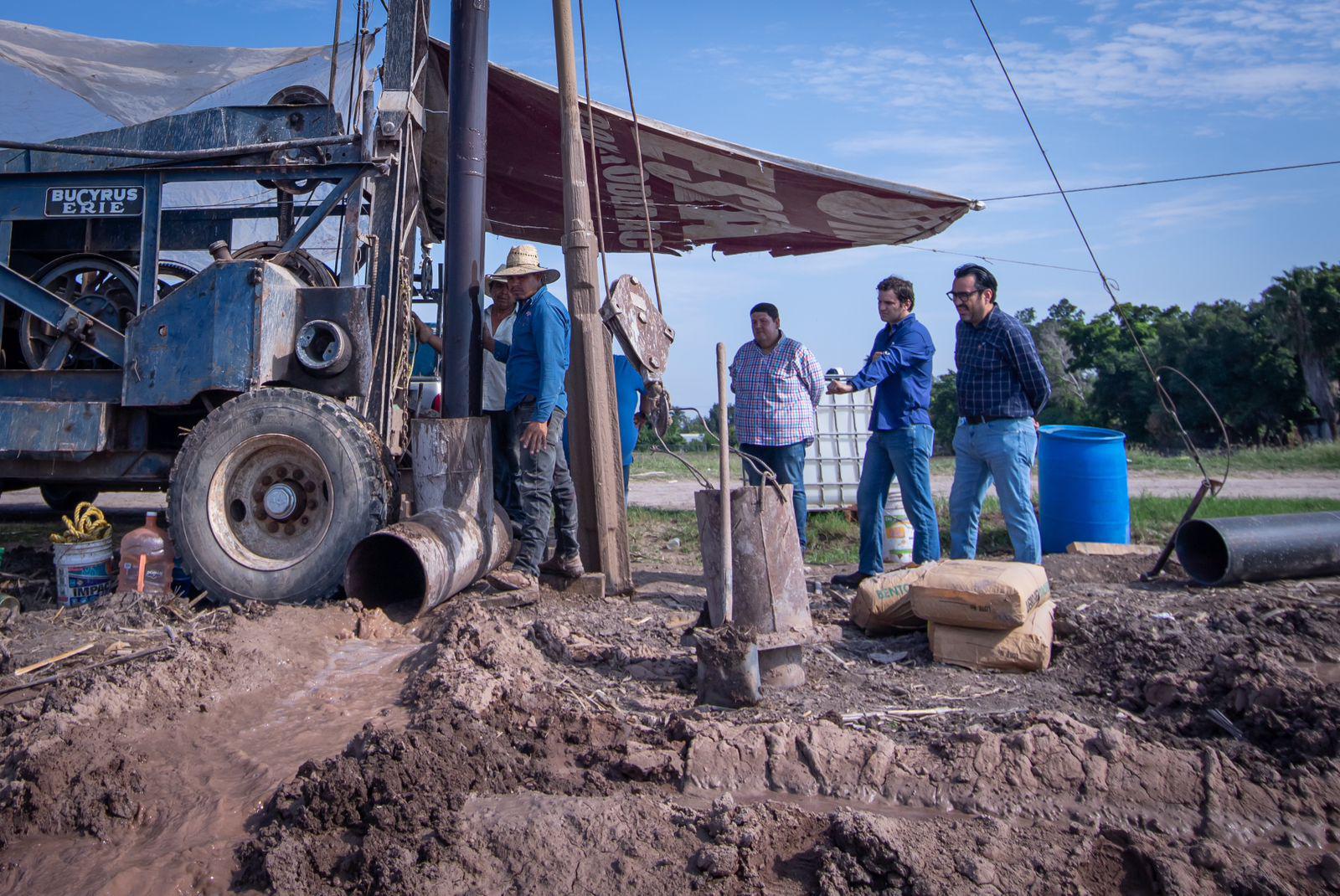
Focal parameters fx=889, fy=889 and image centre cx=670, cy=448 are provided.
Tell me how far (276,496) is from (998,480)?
153 inches

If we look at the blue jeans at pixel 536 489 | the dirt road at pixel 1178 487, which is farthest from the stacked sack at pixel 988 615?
the dirt road at pixel 1178 487

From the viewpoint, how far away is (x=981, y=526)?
25.1ft

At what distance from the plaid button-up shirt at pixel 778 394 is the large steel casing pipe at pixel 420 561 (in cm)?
181

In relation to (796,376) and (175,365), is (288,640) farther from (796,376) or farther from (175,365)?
(796,376)

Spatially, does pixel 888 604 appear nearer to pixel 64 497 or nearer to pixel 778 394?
pixel 778 394

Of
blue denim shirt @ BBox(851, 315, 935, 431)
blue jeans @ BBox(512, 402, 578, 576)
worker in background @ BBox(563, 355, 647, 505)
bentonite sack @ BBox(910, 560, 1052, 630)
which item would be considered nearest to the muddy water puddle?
blue jeans @ BBox(512, 402, 578, 576)

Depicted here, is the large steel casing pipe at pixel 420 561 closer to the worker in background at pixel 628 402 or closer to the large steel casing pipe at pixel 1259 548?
the worker in background at pixel 628 402

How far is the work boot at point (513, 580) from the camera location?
15.7 ft

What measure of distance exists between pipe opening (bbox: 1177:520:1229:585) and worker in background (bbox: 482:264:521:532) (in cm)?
406

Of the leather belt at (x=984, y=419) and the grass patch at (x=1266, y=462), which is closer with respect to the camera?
the leather belt at (x=984, y=419)

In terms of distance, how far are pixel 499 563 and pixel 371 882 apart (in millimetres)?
2969

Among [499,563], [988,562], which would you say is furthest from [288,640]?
[988,562]

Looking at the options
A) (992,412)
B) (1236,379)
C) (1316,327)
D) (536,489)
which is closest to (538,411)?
(536,489)

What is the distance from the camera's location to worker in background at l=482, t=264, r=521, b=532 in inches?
213
